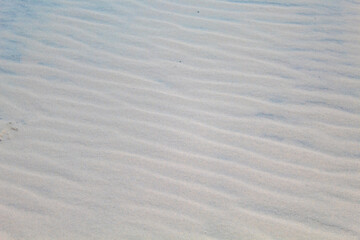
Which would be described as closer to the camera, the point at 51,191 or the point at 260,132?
the point at 51,191

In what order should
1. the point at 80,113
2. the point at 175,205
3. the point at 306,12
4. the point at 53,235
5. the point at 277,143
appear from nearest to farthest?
the point at 53,235, the point at 175,205, the point at 277,143, the point at 80,113, the point at 306,12

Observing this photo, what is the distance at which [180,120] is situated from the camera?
110 inches

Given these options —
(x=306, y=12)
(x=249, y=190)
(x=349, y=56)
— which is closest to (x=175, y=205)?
(x=249, y=190)

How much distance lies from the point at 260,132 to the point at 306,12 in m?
1.73

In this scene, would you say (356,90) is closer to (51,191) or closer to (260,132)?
(260,132)

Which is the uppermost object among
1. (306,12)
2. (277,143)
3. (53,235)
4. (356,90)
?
(306,12)

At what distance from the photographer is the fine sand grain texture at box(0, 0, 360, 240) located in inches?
86.4

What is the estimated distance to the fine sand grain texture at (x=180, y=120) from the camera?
2193 millimetres

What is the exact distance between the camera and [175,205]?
225 centimetres

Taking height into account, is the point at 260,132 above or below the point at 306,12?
below

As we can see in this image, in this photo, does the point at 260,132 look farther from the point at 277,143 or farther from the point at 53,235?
the point at 53,235

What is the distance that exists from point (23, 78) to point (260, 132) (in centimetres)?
196

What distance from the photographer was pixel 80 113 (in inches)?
113

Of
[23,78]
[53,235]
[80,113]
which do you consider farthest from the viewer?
[23,78]
